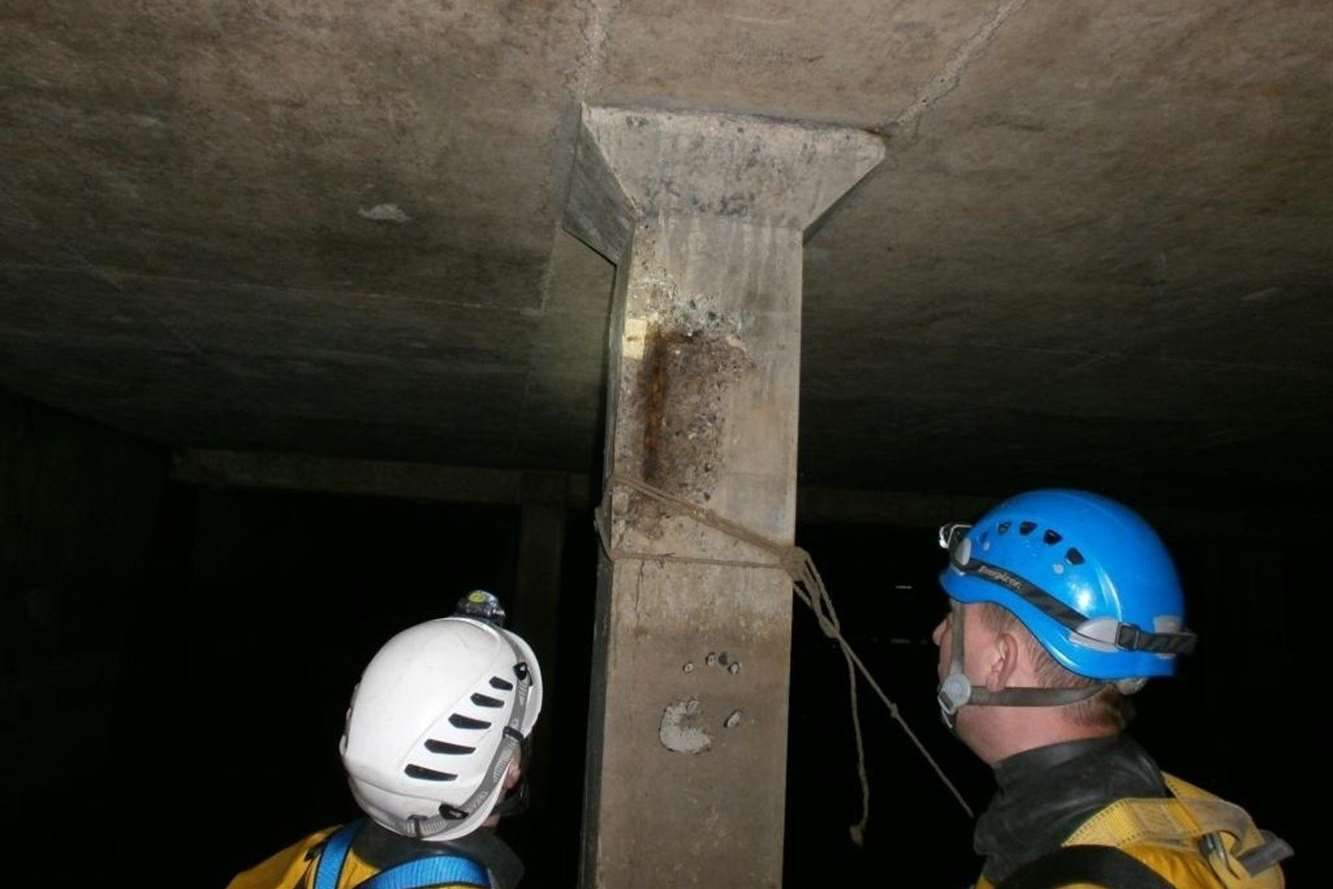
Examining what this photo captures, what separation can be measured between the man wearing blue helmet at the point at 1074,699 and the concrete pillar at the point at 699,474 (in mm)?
854

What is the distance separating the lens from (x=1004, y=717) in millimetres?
1787

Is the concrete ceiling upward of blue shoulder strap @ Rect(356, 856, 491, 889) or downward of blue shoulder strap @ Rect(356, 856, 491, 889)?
upward

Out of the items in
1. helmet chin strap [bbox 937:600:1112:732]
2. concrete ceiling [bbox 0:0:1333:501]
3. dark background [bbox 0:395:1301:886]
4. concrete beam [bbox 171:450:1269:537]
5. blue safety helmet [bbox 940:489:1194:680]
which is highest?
concrete ceiling [bbox 0:0:1333:501]

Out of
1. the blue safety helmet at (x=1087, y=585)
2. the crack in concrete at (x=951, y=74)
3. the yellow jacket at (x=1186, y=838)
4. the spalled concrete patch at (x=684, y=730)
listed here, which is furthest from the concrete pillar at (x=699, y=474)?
the yellow jacket at (x=1186, y=838)

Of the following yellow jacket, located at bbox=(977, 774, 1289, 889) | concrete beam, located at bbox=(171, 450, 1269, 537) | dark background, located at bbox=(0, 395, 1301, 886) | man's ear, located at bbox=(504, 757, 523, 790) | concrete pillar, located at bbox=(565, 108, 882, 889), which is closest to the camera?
yellow jacket, located at bbox=(977, 774, 1289, 889)

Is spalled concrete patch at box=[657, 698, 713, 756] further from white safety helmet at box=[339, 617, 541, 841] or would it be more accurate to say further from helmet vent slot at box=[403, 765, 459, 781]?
helmet vent slot at box=[403, 765, 459, 781]

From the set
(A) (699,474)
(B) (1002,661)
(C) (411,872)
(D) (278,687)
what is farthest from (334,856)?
(D) (278,687)

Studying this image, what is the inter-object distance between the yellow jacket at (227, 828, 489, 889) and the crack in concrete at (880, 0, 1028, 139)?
2524mm

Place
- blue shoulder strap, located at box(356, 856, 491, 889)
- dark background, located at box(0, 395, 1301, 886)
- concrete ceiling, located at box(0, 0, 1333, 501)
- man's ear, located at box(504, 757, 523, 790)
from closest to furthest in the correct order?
blue shoulder strap, located at box(356, 856, 491, 889) → man's ear, located at box(504, 757, 523, 790) → concrete ceiling, located at box(0, 0, 1333, 501) → dark background, located at box(0, 395, 1301, 886)

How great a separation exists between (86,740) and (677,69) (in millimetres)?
9804

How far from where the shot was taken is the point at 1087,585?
1.85 metres

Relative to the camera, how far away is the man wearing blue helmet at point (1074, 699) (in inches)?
58.1

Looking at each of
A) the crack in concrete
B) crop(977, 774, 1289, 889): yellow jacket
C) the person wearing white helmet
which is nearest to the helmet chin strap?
crop(977, 774, 1289, 889): yellow jacket

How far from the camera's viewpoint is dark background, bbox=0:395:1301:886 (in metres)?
8.00
